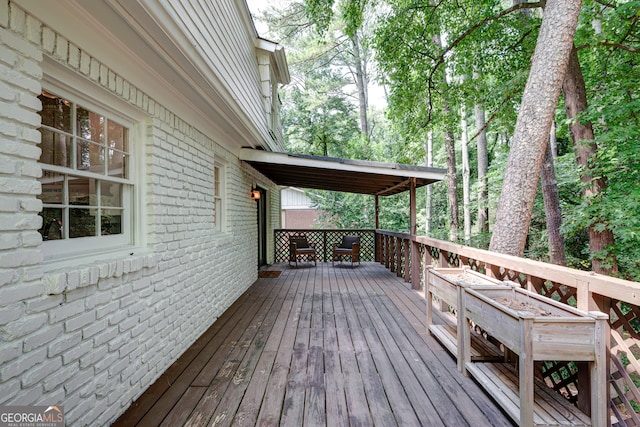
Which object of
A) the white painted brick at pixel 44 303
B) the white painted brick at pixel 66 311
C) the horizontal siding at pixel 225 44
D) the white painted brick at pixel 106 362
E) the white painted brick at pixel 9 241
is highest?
A: the horizontal siding at pixel 225 44

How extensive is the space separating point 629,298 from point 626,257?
564 cm

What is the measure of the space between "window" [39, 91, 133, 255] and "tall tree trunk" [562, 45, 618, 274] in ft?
22.2

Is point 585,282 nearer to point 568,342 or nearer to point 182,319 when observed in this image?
point 568,342

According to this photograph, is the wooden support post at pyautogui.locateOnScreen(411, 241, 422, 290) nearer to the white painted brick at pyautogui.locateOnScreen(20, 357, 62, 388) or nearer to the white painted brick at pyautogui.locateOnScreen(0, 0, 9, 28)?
the white painted brick at pyautogui.locateOnScreen(20, 357, 62, 388)

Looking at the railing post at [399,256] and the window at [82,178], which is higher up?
the window at [82,178]

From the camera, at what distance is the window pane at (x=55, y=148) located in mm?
1596

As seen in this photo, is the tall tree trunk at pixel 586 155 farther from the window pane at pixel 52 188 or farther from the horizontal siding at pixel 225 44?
the window pane at pixel 52 188

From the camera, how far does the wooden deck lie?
1.92 metres

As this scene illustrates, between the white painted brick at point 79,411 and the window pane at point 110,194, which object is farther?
the window pane at point 110,194

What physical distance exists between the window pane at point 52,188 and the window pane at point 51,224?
0.05 meters

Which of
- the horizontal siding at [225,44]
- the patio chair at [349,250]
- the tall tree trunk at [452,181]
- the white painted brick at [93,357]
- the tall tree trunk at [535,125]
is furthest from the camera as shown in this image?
the tall tree trunk at [452,181]

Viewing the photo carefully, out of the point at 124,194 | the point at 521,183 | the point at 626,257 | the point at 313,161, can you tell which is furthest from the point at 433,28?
the point at 124,194

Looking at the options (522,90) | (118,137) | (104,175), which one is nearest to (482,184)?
(522,90)

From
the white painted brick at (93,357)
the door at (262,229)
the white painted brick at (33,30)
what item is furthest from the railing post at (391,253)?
the white painted brick at (33,30)
